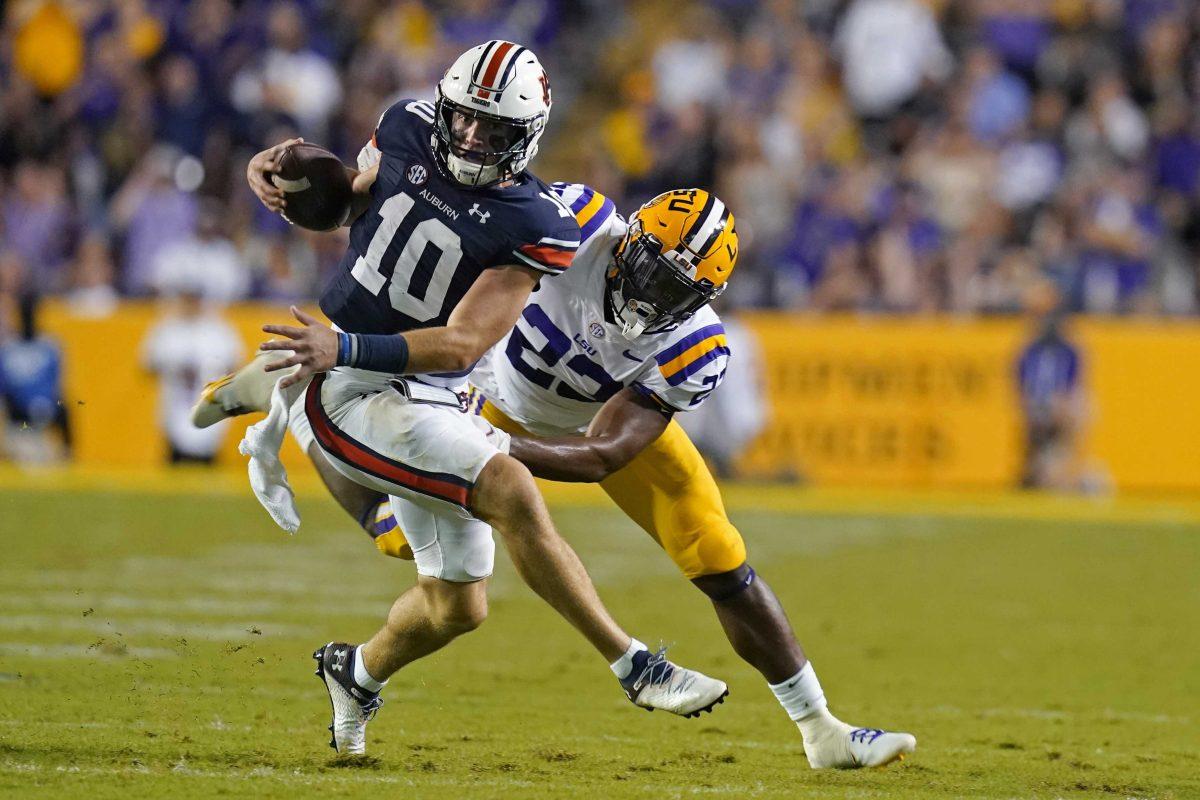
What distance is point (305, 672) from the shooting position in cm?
530

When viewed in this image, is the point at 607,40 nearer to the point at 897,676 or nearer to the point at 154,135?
the point at 154,135

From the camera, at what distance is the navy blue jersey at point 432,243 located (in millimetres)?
4055

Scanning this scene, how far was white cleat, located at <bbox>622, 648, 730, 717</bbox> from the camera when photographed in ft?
13.3

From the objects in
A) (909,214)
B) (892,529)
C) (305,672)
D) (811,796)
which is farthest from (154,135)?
(811,796)

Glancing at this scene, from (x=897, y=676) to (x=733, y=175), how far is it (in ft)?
19.9

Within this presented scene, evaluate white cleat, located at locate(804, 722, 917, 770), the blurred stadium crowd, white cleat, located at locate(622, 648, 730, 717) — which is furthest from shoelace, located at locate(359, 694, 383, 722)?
the blurred stadium crowd

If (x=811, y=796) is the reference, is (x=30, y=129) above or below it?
below

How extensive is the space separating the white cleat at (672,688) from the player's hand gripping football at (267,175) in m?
1.45

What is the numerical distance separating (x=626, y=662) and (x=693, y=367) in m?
0.76

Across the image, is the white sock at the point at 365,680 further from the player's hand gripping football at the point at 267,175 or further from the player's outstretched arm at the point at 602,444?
the player's hand gripping football at the point at 267,175

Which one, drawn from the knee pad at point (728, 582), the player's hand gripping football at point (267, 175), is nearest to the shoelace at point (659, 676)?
the knee pad at point (728, 582)

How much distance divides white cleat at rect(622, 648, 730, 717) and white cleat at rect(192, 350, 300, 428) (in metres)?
1.17

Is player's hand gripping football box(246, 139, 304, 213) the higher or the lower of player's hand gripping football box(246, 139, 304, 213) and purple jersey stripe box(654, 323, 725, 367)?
the higher

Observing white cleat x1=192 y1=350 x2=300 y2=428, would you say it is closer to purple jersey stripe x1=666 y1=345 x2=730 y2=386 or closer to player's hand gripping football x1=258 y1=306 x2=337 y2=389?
player's hand gripping football x1=258 y1=306 x2=337 y2=389
